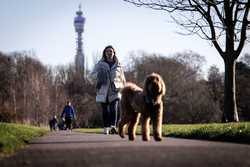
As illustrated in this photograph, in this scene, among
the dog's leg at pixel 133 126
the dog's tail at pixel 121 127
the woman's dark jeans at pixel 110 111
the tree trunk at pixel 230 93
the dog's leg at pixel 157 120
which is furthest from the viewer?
the tree trunk at pixel 230 93

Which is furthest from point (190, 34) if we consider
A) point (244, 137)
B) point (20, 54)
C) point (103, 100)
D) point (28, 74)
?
point (20, 54)

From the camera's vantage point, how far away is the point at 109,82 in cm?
1619

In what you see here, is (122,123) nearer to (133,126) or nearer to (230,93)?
(133,126)

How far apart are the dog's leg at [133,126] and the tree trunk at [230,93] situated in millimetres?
15307

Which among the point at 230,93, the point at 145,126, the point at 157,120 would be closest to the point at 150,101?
the point at 157,120

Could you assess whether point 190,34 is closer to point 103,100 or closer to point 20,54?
point 103,100

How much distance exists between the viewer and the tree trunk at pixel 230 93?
27031 millimetres

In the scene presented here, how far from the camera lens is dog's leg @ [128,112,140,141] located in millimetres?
12148

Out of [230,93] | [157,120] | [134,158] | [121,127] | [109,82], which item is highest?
[230,93]

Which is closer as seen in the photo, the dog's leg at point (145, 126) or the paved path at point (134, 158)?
the paved path at point (134, 158)

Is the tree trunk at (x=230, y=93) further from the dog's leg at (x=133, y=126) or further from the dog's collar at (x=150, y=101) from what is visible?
the dog's collar at (x=150, y=101)

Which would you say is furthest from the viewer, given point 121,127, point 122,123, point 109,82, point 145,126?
point 109,82

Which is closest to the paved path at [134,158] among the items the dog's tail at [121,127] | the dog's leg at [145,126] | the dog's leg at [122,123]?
the dog's leg at [145,126]

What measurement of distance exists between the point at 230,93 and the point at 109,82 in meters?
12.3
